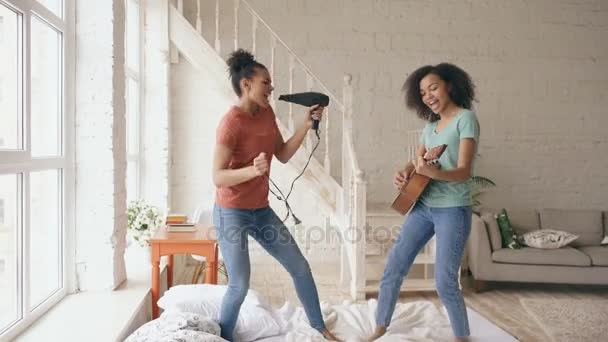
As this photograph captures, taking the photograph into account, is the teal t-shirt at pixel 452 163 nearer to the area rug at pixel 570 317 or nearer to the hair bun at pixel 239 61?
the hair bun at pixel 239 61

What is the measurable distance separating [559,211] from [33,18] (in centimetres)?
485

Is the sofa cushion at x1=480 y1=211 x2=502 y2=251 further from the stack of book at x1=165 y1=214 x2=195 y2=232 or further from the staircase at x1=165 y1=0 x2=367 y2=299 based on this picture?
the stack of book at x1=165 y1=214 x2=195 y2=232

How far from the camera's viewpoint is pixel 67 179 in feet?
9.28

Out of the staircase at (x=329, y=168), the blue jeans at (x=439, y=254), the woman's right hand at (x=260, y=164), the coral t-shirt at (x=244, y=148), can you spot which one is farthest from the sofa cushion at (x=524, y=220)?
the woman's right hand at (x=260, y=164)

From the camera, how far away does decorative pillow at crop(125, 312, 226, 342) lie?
2197 millimetres

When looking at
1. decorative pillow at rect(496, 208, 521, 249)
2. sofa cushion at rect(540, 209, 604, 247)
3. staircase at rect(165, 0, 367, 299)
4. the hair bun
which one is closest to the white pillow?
the hair bun

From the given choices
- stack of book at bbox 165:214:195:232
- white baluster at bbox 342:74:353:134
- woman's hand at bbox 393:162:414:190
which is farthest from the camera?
white baluster at bbox 342:74:353:134

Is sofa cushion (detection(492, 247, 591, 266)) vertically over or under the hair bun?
under

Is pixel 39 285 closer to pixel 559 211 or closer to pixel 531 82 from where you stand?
pixel 559 211

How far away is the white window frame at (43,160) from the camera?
221 cm

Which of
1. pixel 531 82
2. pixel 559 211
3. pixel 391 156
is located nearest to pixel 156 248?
pixel 391 156

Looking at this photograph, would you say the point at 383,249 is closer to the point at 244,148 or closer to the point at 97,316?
the point at 244,148

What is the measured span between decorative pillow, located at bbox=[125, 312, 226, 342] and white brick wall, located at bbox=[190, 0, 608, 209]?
3.42 meters

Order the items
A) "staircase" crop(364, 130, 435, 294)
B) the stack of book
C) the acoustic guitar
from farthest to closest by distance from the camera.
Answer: "staircase" crop(364, 130, 435, 294) < the stack of book < the acoustic guitar
